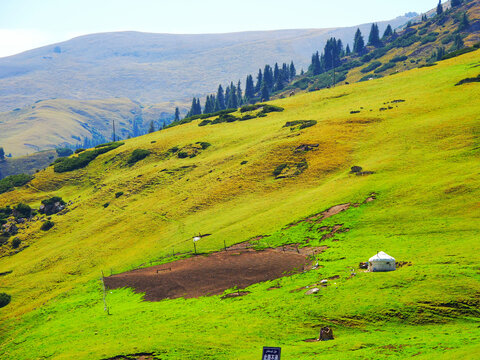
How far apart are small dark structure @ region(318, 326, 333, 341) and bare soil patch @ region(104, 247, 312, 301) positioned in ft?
55.7

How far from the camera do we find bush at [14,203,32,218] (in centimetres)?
11032

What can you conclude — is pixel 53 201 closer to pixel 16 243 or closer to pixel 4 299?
pixel 16 243

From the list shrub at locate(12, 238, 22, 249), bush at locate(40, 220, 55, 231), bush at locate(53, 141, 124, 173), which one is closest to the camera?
shrub at locate(12, 238, 22, 249)

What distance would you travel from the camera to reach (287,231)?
68375mm

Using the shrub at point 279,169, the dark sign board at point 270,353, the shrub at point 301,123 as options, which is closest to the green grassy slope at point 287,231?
the shrub at point 279,169

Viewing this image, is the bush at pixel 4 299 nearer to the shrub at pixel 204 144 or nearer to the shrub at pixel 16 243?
the shrub at pixel 16 243

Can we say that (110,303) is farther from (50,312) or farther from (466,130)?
(466,130)

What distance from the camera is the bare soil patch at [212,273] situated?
55344mm

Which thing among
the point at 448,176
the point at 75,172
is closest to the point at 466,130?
the point at 448,176

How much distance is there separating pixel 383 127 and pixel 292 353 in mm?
75993

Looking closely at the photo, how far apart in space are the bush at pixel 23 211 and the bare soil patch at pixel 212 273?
5082 cm

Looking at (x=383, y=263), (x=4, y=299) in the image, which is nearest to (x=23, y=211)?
(x=4, y=299)

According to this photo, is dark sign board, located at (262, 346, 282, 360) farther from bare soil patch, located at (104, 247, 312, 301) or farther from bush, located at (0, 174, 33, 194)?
bush, located at (0, 174, 33, 194)

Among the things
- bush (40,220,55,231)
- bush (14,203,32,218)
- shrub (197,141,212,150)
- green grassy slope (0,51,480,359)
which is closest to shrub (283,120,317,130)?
green grassy slope (0,51,480,359)
